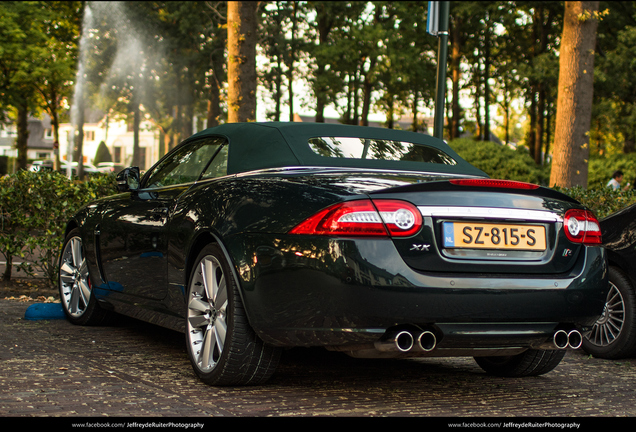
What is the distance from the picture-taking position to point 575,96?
1348 cm

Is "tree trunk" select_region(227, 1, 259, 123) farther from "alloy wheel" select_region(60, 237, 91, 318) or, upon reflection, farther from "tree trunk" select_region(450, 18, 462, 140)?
"tree trunk" select_region(450, 18, 462, 140)

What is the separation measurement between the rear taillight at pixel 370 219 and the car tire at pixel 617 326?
113 inches

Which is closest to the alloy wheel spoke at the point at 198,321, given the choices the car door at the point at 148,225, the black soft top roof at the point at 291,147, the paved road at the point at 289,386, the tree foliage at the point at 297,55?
the paved road at the point at 289,386

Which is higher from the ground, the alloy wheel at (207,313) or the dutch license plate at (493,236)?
the dutch license plate at (493,236)

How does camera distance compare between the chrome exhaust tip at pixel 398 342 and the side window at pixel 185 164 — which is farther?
the side window at pixel 185 164

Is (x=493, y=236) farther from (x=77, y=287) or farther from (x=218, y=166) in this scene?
(x=77, y=287)

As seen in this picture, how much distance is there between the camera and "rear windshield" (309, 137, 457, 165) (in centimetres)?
459

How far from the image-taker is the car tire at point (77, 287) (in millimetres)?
6086

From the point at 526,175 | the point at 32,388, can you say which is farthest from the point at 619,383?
the point at 526,175

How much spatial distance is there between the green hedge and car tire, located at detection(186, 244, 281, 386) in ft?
14.1

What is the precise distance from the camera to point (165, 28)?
3616 centimetres

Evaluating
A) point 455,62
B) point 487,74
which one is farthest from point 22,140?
point 487,74

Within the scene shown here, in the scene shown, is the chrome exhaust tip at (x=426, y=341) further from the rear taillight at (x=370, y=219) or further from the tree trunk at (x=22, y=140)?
the tree trunk at (x=22, y=140)

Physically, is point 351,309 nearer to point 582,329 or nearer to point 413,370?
point 582,329
